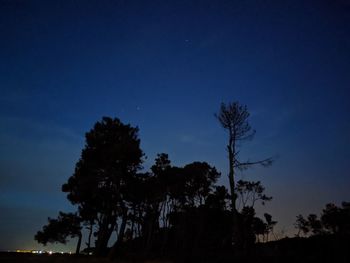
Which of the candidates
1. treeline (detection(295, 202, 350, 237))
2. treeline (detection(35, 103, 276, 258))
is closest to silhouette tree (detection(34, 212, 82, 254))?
treeline (detection(35, 103, 276, 258))

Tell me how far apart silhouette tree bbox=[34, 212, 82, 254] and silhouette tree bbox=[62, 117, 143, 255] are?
60.4 inches

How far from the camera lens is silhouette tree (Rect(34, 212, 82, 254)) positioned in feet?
110

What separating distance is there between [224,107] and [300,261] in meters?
12.3

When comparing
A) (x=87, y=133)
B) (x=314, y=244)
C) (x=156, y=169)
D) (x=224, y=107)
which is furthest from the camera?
(x=156, y=169)

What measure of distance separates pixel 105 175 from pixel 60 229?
1068 centimetres

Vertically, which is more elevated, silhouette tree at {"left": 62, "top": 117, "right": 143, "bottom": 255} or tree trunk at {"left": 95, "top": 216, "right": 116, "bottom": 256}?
silhouette tree at {"left": 62, "top": 117, "right": 143, "bottom": 255}

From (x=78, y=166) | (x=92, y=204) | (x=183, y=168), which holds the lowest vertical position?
(x=92, y=204)

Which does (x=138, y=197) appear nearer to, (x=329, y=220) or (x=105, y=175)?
(x=105, y=175)

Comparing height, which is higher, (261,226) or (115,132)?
(115,132)

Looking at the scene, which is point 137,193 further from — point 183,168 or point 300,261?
point 300,261

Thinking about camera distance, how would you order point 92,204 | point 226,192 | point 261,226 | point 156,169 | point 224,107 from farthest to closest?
1. point 261,226
2. point 226,192
3. point 156,169
4. point 92,204
5. point 224,107

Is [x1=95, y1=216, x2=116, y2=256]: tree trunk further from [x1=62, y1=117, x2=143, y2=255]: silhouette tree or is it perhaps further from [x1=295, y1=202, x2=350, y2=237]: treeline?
[x1=295, y1=202, x2=350, y2=237]: treeline

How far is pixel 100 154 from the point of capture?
33.8 m

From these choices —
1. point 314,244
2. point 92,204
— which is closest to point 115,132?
point 92,204
